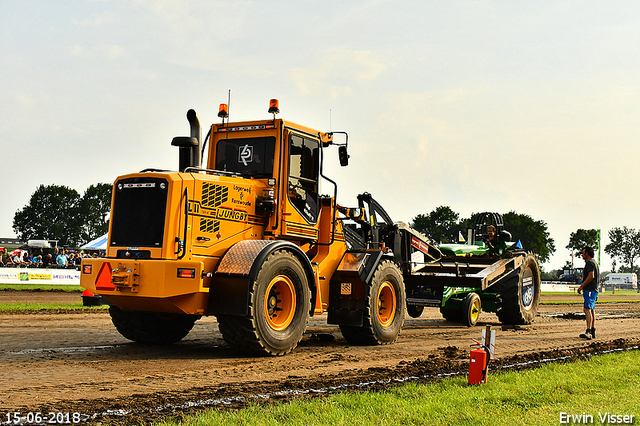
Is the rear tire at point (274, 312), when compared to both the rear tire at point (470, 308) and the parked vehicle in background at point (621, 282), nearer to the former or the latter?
the rear tire at point (470, 308)

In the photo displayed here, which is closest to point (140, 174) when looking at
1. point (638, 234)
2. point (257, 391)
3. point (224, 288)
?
point (224, 288)

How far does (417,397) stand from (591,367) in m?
3.44

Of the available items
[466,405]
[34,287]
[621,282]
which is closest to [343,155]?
[466,405]

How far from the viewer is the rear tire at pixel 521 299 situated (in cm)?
1541

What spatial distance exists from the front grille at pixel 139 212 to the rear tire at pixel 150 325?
5.03ft

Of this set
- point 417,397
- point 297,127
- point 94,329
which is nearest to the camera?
point 417,397

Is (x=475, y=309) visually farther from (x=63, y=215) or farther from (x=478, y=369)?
(x=63, y=215)

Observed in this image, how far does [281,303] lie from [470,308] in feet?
23.0

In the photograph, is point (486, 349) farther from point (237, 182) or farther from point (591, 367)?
Result: point (237, 182)

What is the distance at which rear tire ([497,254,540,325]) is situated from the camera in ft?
50.5

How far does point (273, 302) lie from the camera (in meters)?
9.27

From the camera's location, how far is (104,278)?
869 cm

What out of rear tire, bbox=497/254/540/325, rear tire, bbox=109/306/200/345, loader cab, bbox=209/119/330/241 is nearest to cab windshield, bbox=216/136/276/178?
loader cab, bbox=209/119/330/241

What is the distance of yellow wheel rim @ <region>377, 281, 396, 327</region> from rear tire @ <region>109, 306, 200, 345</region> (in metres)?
3.37
